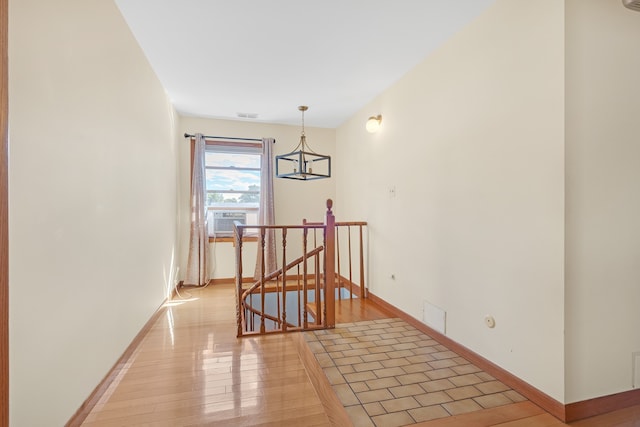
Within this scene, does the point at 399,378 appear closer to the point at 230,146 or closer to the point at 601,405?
the point at 601,405

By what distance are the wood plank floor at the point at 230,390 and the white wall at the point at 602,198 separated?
370mm

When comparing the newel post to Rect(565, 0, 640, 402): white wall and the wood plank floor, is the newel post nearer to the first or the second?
the wood plank floor

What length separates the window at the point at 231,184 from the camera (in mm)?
4668

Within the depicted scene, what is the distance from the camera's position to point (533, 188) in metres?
1.76

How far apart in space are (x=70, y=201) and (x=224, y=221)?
10.4 ft

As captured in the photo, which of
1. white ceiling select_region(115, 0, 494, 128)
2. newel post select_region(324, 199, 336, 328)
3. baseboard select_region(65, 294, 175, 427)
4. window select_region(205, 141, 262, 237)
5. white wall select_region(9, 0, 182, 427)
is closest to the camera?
white wall select_region(9, 0, 182, 427)

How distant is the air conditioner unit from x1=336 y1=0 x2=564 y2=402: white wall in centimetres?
268

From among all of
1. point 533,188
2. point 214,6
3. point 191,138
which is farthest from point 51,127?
point 191,138

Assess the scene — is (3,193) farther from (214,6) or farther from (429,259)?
(429,259)

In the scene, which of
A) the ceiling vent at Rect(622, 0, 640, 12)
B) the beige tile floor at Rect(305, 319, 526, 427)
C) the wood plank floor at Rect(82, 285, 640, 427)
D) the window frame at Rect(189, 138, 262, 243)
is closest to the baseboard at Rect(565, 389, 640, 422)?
the wood plank floor at Rect(82, 285, 640, 427)

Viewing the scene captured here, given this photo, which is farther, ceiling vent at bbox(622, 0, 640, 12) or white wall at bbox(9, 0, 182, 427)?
ceiling vent at bbox(622, 0, 640, 12)

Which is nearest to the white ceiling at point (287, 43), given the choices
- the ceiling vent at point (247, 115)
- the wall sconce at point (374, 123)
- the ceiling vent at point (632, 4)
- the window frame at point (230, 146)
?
the wall sconce at point (374, 123)

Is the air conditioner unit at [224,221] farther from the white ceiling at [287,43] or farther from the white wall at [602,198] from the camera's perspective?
the white wall at [602,198]

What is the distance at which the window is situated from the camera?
4668mm
